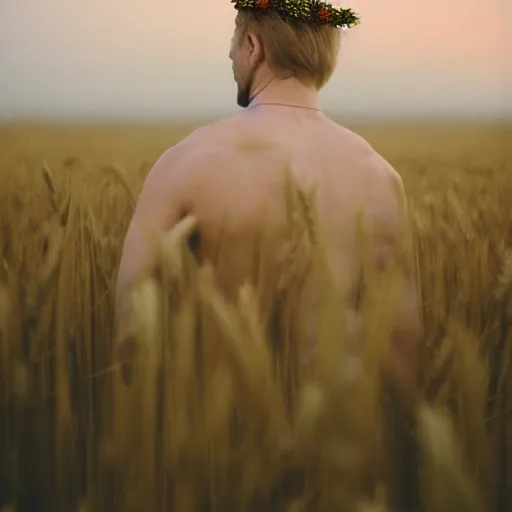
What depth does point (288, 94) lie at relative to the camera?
0.81m

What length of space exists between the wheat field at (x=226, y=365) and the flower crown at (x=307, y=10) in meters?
0.14

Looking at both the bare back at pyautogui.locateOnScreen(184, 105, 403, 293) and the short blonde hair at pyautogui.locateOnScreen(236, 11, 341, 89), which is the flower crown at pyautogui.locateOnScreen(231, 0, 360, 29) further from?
the bare back at pyautogui.locateOnScreen(184, 105, 403, 293)

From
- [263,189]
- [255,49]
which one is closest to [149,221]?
[263,189]

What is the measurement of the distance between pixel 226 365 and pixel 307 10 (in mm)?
440

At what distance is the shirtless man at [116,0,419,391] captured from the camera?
30.1 inches

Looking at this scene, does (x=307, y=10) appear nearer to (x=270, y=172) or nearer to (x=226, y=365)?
(x=270, y=172)

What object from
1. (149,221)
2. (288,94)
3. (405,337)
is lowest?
(405,337)

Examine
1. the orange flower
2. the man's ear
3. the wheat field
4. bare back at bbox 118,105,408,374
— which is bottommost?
the wheat field

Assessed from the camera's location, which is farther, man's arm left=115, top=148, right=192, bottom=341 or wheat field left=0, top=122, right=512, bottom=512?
man's arm left=115, top=148, right=192, bottom=341

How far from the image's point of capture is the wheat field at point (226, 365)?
2.07 feet

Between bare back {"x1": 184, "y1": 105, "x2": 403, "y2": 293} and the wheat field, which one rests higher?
bare back {"x1": 184, "y1": 105, "x2": 403, "y2": 293}

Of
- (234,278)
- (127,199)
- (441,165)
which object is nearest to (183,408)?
(234,278)

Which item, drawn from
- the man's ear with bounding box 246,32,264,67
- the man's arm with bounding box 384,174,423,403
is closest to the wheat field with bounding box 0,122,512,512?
the man's arm with bounding box 384,174,423,403

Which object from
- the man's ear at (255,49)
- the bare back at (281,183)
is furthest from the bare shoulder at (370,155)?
the man's ear at (255,49)
